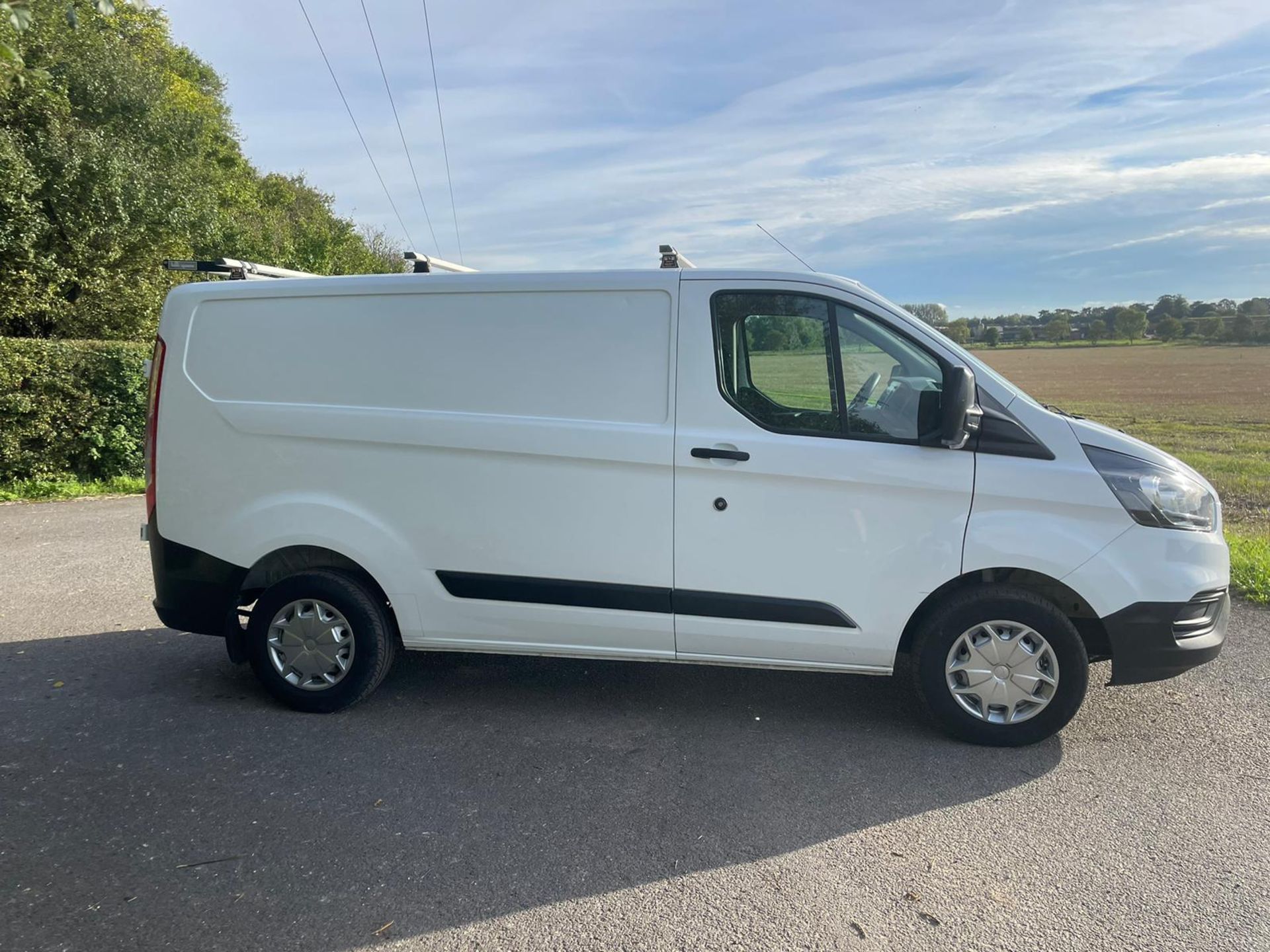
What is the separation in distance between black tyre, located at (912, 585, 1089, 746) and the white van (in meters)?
0.01

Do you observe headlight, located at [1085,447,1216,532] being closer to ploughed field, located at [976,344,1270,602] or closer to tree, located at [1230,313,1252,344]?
ploughed field, located at [976,344,1270,602]

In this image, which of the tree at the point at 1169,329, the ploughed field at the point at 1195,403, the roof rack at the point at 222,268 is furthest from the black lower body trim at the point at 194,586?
the tree at the point at 1169,329

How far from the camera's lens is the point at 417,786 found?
3770 millimetres

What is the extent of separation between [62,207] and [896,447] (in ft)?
42.2

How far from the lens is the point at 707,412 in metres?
4.09

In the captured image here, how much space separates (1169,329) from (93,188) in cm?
1985

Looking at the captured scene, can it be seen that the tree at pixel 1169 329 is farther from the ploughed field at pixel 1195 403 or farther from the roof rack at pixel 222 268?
the roof rack at pixel 222 268

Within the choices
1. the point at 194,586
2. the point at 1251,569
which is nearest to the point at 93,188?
the point at 194,586

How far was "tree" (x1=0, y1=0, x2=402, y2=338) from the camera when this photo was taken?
12.2 meters

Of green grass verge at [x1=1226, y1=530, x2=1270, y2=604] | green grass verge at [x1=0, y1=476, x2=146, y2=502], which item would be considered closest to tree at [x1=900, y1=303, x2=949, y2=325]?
green grass verge at [x1=1226, y1=530, x2=1270, y2=604]

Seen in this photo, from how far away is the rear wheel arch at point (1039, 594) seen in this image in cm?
404

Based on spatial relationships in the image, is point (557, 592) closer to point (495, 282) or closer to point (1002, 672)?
point (495, 282)

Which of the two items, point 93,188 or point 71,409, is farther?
point 93,188

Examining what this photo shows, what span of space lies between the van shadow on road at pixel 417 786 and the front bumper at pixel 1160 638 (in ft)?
1.78
